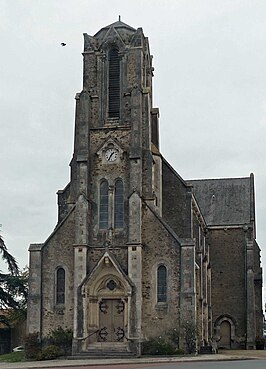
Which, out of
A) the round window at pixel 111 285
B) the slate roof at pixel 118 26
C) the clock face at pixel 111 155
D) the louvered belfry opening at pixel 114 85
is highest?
the slate roof at pixel 118 26

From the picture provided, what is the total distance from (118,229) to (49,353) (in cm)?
835

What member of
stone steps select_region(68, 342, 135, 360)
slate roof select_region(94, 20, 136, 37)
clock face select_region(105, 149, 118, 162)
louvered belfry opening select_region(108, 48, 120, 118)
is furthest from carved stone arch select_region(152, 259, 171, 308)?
slate roof select_region(94, 20, 136, 37)

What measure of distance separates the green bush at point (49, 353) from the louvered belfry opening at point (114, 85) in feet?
49.0

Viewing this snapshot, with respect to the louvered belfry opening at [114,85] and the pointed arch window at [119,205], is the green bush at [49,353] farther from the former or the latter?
the louvered belfry opening at [114,85]

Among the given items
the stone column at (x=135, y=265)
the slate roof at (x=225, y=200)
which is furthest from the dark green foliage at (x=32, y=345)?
the slate roof at (x=225, y=200)

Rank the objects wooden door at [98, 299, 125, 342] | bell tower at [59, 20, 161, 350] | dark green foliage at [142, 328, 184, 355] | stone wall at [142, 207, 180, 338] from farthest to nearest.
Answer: bell tower at [59, 20, 161, 350] → wooden door at [98, 299, 125, 342] → stone wall at [142, 207, 180, 338] → dark green foliage at [142, 328, 184, 355]

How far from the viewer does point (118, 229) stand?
4116 cm

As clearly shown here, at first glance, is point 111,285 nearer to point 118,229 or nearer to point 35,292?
point 118,229

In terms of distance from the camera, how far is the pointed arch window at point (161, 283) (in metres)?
39.7

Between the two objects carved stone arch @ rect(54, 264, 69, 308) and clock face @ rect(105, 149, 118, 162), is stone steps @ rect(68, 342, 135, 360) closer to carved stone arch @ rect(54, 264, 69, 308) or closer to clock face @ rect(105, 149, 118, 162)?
carved stone arch @ rect(54, 264, 69, 308)

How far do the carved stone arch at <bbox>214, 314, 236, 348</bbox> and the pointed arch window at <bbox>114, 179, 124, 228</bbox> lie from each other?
60.6 feet

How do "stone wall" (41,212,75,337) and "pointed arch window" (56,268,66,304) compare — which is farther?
"pointed arch window" (56,268,66,304)

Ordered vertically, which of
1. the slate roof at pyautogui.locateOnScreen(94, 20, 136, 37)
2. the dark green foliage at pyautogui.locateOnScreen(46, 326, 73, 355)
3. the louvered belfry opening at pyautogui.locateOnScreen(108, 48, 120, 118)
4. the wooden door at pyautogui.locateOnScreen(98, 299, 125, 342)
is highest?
the slate roof at pyautogui.locateOnScreen(94, 20, 136, 37)

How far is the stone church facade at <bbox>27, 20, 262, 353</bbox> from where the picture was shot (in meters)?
39.5
